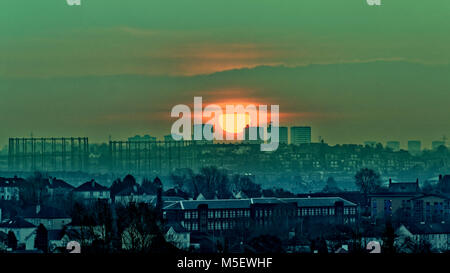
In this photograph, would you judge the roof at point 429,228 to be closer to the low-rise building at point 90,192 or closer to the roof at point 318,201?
the roof at point 318,201

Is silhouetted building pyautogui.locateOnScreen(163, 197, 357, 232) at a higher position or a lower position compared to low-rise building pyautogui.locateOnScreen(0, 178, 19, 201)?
lower

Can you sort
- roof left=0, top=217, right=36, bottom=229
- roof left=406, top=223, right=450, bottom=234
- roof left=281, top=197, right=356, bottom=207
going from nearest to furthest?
roof left=406, top=223, right=450, bottom=234, roof left=0, top=217, right=36, bottom=229, roof left=281, top=197, right=356, bottom=207

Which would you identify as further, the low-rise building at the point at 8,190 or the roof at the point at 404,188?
the low-rise building at the point at 8,190

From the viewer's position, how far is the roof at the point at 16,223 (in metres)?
25.0

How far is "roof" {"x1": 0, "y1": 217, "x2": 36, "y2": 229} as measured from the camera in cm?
2495

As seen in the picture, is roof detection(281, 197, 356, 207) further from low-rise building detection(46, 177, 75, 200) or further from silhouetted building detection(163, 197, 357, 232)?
low-rise building detection(46, 177, 75, 200)

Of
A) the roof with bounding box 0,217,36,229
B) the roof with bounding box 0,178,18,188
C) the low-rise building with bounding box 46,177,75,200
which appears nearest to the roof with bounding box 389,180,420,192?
the low-rise building with bounding box 46,177,75,200

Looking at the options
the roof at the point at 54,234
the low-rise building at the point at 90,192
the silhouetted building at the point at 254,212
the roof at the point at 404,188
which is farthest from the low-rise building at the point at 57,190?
the roof at the point at 54,234

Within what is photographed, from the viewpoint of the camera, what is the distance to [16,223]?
83.9ft

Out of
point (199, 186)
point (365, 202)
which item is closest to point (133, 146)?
point (199, 186)

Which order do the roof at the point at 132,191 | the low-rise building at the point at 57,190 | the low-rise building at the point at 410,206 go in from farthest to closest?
the low-rise building at the point at 57,190 < the roof at the point at 132,191 < the low-rise building at the point at 410,206

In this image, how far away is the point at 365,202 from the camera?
35.8m
